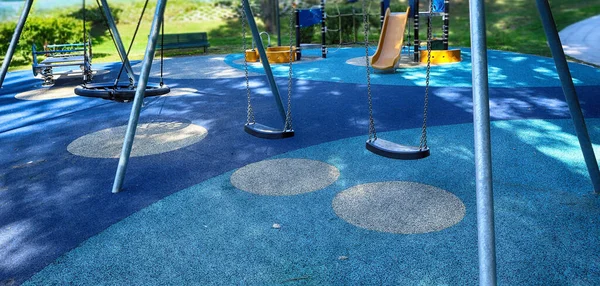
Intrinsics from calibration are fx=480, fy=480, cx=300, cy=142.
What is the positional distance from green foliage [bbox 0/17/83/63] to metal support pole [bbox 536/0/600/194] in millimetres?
14200

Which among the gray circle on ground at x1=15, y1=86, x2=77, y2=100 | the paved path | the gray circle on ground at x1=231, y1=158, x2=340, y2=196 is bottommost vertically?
the gray circle on ground at x1=231, y1=158, x2=340, y2=196

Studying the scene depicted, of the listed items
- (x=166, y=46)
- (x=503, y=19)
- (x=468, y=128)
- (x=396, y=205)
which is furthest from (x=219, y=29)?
(x=396, y=205)

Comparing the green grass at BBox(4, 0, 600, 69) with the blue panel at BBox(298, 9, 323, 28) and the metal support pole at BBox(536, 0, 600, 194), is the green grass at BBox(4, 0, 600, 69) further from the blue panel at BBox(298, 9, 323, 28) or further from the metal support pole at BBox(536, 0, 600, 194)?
the metal support pole at BBox(536, 0, 600, 194)

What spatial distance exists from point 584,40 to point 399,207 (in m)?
12.6

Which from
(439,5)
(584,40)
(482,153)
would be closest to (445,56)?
(439,5)

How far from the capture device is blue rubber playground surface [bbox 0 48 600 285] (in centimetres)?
269

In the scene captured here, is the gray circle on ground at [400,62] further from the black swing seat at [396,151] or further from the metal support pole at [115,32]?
the black swing seat at [396,151]

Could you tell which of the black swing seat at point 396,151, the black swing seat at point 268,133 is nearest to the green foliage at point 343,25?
the black swing seat at point 268,133

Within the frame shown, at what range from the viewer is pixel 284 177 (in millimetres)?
4125

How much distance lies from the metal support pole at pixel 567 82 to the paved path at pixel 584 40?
766cm

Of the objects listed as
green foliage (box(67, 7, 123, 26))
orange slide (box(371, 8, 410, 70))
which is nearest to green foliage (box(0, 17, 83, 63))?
green foliage (box(67, 7, 123, 26))

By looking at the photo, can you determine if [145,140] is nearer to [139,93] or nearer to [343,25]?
[139,93]

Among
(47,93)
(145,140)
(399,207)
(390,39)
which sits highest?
(390,39)

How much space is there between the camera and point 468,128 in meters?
5.43
